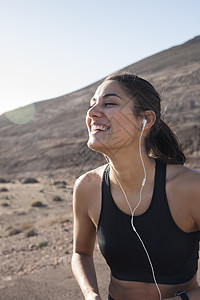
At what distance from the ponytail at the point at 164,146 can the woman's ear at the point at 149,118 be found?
10 cm

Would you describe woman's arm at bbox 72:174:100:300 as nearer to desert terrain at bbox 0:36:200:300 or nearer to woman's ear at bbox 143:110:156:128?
woman's ear at bbox 143:110:156:128

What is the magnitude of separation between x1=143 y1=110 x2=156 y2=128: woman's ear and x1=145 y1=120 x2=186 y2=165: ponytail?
104 millimetres

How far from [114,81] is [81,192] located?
779mm

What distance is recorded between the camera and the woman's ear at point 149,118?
2.16 m

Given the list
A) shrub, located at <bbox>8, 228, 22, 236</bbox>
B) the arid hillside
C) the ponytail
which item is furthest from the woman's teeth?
the arid hillside

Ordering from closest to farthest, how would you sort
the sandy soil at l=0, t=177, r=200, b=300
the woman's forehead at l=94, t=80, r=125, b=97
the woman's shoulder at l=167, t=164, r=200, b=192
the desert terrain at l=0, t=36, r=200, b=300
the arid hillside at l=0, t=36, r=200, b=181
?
the woman's shoulder at l=167, t=164, r=200, b=192
the woman's forehead at l=94, t=80, r=125, b=97
the sandy soil at l=0, t=177, r=200, b=300
the desert terrain at l=0, t=36, r=200, b=300
the arid hillside at l=0, t=36, r=200, b=181

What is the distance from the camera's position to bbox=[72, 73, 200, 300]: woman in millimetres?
1890

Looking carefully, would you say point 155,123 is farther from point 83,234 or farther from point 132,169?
point 83,234

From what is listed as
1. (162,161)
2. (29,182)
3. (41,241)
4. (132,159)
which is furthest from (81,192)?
(29,182)

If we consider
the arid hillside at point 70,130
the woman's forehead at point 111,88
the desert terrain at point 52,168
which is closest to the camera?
the woman's forehead at point 111,88

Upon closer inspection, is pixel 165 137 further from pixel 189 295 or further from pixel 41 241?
pixel 41 241

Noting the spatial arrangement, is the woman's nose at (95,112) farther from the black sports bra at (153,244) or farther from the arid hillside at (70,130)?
the arid hillside at (70,130)

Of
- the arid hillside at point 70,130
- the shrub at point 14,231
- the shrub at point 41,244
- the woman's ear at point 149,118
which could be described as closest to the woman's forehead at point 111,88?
the woman's ear at point 149,118

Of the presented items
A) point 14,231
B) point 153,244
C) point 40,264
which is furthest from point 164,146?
point 14,231
